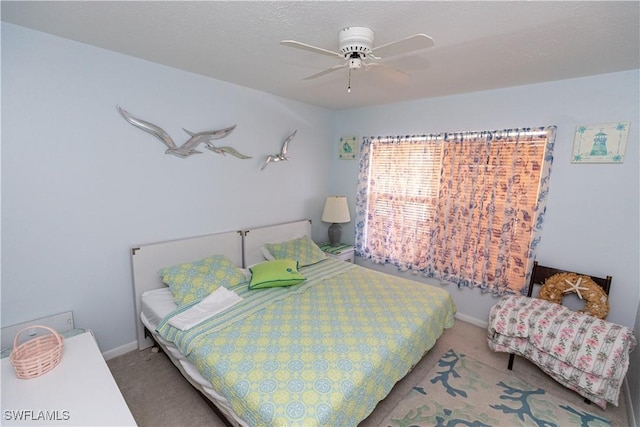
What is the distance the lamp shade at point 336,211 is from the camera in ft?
12.6

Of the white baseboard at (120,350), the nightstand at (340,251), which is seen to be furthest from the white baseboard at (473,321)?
the white baseboard at (120,350)

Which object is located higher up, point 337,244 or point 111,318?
point 337,244

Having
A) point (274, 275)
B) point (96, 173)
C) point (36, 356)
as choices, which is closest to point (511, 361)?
point (274, 275)

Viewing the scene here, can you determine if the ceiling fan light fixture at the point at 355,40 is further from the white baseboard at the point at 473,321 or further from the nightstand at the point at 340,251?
the white baseboard at the point at 473,321

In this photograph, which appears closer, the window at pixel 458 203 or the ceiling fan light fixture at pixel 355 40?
the ceiling fan light fixture at pixel 355 40

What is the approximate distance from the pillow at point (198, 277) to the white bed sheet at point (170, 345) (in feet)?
0.43

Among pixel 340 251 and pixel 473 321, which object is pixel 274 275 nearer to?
pixel 340 251

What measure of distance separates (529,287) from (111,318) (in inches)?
151

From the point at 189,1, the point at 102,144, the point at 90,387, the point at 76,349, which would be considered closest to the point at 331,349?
the point at 90,387

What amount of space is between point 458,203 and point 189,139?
2.89 metres

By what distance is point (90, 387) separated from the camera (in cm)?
150

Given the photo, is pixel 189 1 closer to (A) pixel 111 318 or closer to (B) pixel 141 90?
(B) pixel 141 90

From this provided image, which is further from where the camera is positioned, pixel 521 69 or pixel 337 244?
pixel 337 244

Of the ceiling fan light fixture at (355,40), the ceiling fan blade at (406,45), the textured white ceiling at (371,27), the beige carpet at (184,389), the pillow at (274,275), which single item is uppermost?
the textured white ceiling at (371,27)
